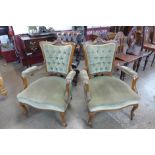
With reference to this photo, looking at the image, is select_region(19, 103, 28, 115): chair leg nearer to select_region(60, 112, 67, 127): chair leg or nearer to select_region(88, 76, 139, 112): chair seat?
select_region(60, 112, 67, 127): chair leg

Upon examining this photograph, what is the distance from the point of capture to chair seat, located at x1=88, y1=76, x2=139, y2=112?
158 centimetres

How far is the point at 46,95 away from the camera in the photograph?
66.3 inches

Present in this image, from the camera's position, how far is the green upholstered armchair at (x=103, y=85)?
5.24 ft

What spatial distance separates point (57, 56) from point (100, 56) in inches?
22.2

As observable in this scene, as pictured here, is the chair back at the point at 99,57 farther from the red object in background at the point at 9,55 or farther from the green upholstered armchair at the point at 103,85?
the red object in background at the point at 9,55

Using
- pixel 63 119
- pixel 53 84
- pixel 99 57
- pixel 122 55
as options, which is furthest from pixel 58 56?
pixel 122 55

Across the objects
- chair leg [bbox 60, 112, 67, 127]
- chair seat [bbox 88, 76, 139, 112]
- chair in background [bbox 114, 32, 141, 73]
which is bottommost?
chair leg [bbox 60, 112, 67, 127]

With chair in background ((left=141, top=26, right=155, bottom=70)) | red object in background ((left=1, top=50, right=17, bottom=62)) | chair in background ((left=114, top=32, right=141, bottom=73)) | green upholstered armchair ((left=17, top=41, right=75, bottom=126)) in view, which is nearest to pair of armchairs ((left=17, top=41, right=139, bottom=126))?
green upholstered armchair ((left=17, top=41, right=75, bottom=126))

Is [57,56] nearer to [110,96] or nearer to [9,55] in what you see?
[110,96]

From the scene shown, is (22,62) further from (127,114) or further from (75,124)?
(127,114)

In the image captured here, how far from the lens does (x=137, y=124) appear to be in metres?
1.88

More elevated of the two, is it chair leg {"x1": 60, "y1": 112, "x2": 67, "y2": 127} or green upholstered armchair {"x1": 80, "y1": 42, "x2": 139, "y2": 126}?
green upholstered armchair {"x1": 80, "y1": 42, "x2": 139, "y2": 126}

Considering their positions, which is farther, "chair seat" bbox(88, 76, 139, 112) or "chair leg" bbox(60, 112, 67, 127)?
"chair leg" bbox(60, 112, 67, 127)

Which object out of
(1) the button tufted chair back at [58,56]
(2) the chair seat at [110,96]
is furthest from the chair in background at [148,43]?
(1) the button tufted chair back at [58,56]
